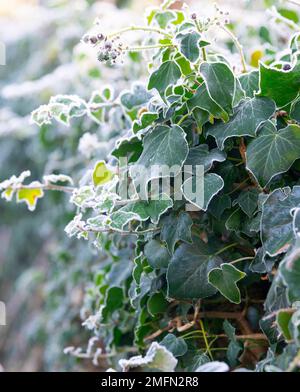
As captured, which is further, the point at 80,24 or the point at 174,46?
the point at 80,24

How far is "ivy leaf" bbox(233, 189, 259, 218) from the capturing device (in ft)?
2.51

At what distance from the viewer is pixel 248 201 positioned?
2.54ft

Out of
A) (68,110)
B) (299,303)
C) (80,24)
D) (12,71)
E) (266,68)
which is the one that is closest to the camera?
(299,303)

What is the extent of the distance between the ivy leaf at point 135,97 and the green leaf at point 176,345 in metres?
0.41

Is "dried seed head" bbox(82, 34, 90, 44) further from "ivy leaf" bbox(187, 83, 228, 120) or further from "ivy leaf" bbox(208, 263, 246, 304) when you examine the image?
"ivy leaf" bbox(208, 263, 246, 304)

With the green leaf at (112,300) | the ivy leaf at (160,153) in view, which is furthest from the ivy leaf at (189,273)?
the green leaf at (112,300)

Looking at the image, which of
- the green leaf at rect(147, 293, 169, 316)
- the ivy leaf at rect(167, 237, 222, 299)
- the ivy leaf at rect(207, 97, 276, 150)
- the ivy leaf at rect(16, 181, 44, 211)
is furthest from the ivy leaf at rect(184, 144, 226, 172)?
the ivy leaf at rect(16, 181, 44, 211)

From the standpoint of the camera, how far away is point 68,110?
90cm

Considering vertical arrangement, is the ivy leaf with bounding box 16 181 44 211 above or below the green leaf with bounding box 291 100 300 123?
below

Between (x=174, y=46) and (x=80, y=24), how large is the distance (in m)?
1.42

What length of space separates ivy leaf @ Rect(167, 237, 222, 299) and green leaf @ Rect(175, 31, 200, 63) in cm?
27

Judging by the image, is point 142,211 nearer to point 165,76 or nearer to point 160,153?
point 160,153

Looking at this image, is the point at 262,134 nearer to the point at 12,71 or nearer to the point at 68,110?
the point at 68,110

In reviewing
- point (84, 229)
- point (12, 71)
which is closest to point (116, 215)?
point (84, 229)
